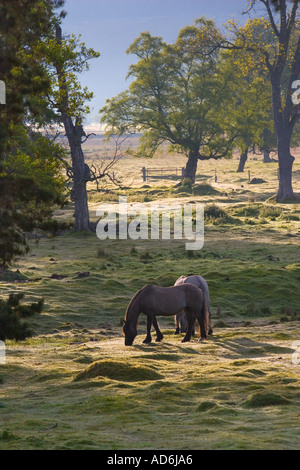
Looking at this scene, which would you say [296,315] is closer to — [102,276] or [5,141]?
[102,276]

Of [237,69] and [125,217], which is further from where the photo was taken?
[237,69]

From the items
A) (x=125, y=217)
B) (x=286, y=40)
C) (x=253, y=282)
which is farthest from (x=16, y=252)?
(x=286, y=40)

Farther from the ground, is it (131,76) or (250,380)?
(131,76)

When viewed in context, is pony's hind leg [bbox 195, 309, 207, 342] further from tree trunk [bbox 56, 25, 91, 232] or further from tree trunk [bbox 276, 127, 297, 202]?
tree trunk [bbox 276, 127, 297, 202]

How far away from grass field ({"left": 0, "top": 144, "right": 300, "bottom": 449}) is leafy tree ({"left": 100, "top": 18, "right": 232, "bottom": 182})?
106 ft

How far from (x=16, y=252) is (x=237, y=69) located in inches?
2222

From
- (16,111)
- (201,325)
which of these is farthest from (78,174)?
(16,111)

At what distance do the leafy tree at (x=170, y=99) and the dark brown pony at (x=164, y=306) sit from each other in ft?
159

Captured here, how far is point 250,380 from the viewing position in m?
12.1

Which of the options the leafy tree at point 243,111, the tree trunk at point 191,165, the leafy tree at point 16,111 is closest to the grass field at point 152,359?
the leafy tree at point 16,111

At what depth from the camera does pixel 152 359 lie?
46.7 ft

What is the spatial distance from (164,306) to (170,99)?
50.9m

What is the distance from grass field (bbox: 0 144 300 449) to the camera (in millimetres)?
9109

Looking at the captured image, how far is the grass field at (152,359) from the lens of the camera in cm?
911
